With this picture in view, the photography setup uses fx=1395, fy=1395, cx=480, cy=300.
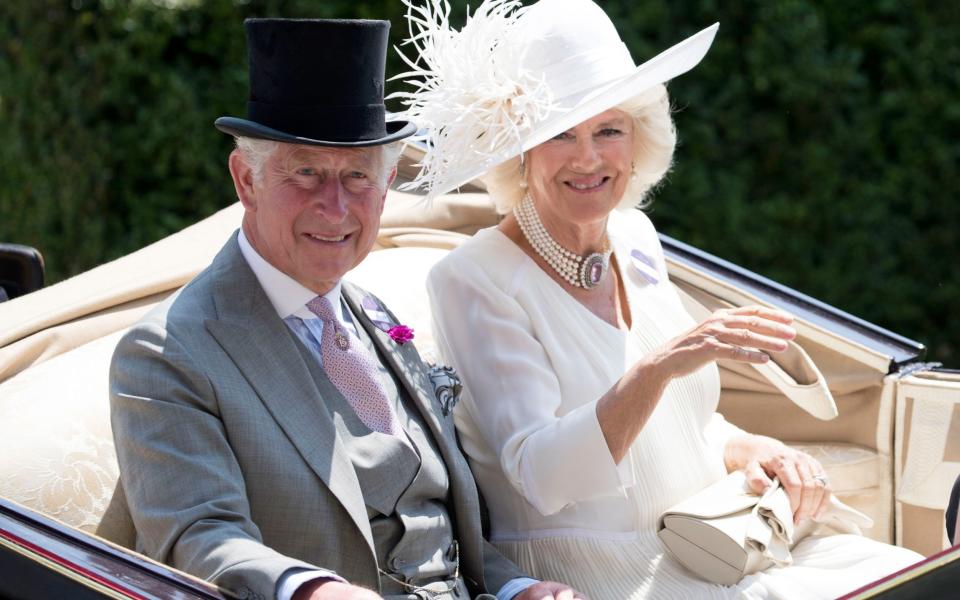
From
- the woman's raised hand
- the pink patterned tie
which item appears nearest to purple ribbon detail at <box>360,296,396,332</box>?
the pink patterned tie

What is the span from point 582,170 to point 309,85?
681 mm

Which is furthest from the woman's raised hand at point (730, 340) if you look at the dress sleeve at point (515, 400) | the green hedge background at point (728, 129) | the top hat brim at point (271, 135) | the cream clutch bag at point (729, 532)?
the green hedge background at point (728, 129)

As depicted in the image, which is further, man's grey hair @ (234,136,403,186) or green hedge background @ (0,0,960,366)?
green hedge background @ (0,0,960,366)

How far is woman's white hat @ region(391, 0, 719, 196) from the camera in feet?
8.93

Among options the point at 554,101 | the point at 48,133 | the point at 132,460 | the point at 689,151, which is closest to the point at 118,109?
the point at 48,133

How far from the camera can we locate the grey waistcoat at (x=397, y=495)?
2.27 meters

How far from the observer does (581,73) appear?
2.77 metres

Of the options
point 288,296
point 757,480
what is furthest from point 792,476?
point 288,296

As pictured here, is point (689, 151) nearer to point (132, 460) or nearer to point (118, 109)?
point (118, 109)

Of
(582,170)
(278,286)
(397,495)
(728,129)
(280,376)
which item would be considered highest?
(582,170)

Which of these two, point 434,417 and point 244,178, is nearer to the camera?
point 244,178

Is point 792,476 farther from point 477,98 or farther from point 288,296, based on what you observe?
point 288,296

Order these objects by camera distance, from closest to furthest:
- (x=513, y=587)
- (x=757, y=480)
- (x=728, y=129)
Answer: (x=513, y=587) < (x=757, y=480) < (x=728, y=129)

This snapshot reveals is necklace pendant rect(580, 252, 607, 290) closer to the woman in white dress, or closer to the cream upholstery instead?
the woman in white dress
